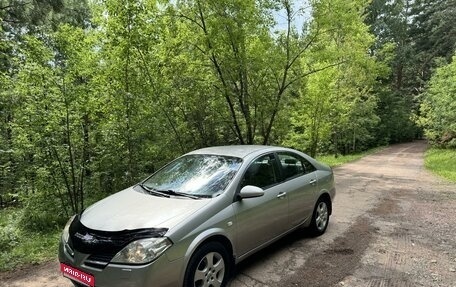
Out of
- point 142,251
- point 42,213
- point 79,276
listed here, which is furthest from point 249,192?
point 42,213

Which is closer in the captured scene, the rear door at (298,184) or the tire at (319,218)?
the rear door at (298,184)

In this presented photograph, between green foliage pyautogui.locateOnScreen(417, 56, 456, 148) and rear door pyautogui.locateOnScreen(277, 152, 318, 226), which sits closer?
rear door pyautogui.locateOnScreen(277, 152, 318, 226)

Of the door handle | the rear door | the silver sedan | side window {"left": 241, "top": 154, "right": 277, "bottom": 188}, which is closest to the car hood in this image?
the silver sedan

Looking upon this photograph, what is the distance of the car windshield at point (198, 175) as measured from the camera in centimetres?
407

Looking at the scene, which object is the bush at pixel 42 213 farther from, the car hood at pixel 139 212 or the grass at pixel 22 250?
the car hood at pixel 139 212

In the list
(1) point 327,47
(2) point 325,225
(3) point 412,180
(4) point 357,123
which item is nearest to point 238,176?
(2) point 325,225

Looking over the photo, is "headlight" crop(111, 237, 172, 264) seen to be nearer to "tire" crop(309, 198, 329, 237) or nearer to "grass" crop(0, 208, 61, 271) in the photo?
"grass" crop(0, 208, 61, 271)

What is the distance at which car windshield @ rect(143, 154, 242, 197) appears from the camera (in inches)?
160

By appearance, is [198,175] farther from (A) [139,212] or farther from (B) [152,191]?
(A) [139,212]

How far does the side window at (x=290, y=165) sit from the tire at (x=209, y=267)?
1654 mm

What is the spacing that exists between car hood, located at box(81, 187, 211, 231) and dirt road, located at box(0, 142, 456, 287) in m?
1.10

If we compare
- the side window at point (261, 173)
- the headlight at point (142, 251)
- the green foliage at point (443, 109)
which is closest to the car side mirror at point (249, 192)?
the side window at point (261, 173)

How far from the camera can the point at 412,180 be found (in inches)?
498

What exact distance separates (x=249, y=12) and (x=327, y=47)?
3400mm
